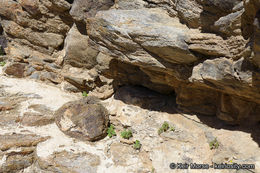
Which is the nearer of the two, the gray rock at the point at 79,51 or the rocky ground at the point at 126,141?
the rocky ground at the point at 126,141

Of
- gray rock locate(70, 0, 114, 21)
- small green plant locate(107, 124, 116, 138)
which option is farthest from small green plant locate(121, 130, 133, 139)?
gray rock locate(70, 0, 114, 21)

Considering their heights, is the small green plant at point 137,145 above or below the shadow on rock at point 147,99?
below

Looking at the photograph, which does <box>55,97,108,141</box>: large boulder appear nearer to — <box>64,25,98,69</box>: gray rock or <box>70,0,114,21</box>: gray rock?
<box>64,25,98,69</box>: gray rock

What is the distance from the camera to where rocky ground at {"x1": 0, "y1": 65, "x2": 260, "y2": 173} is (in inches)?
292

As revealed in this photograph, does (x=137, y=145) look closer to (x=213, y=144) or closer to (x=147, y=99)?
(x=147, y=99)

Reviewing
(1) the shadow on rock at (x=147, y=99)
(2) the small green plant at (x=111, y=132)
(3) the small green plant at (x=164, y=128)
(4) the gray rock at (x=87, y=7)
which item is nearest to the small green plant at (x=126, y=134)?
(2) the small green plant at (x=111, y=132)

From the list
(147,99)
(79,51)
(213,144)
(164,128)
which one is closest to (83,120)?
(147,99)

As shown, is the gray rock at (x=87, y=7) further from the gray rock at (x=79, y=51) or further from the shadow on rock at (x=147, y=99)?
the shadow on rock at (x=147, y=99)

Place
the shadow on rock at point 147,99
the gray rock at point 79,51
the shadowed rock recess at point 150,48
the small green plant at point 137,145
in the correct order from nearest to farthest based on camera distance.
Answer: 1. the shadowed rock recess at point 150,48
2. the small green plant at point 137,145
3. the shadow on rock at point 147,99
4. the gray rock at point 79,51

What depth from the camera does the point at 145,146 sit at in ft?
27.5

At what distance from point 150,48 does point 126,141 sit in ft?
12.1

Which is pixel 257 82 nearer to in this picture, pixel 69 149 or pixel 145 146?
pixel 145 146

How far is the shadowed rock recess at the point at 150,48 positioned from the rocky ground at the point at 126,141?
0.63 m

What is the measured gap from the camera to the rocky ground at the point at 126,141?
742 cm
